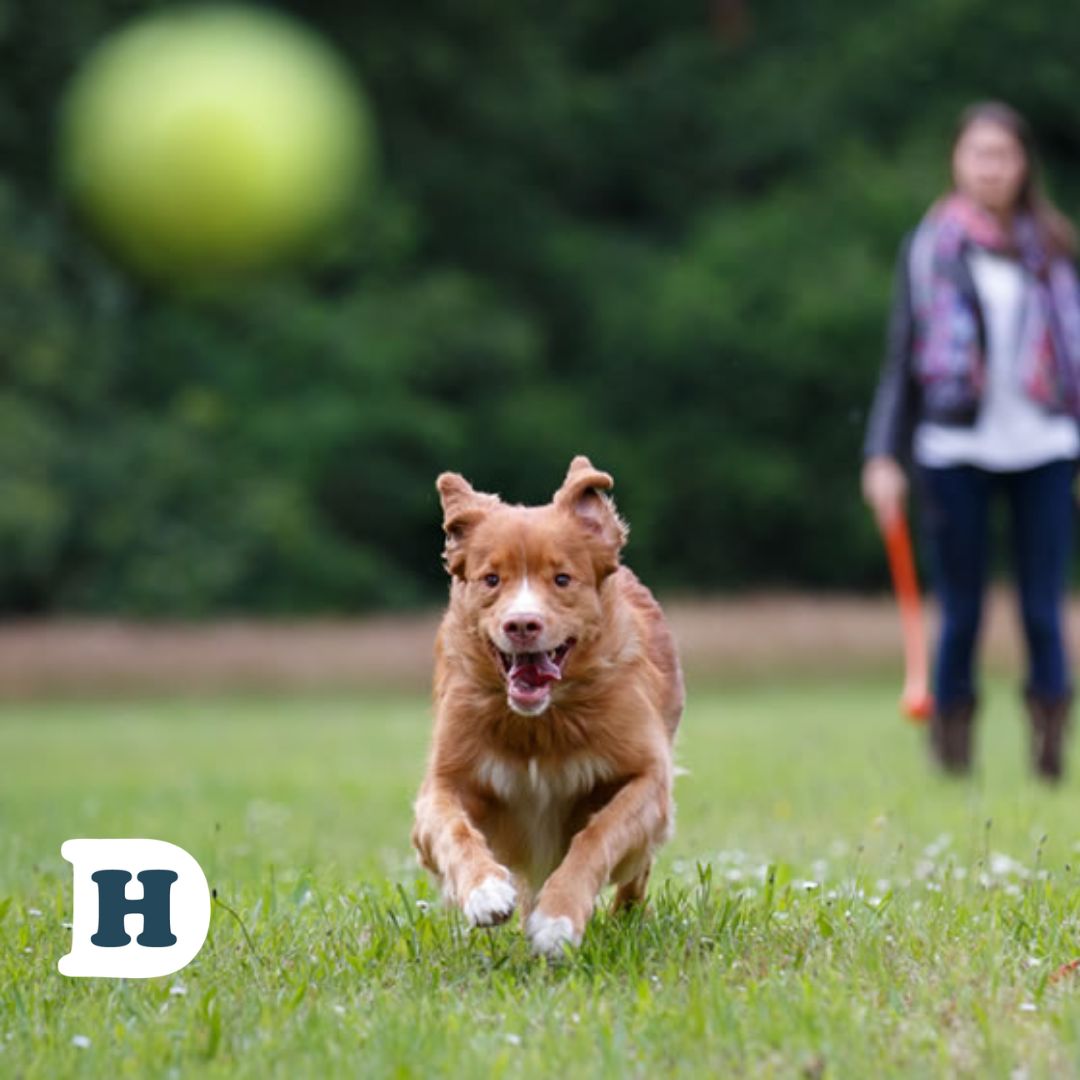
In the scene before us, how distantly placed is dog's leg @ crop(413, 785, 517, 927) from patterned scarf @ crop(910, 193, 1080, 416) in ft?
14.3

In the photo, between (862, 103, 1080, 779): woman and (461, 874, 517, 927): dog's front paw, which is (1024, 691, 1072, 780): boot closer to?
(862, 103, 1080, 779): woman

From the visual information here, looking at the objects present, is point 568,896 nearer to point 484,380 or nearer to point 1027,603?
point 1027,603

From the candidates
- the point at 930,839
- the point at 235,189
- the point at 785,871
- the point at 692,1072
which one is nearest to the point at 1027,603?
the point at 930,839

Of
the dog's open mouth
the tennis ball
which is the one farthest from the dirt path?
the dog's open mouth

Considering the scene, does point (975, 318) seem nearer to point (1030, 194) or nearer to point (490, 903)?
point (1030, 194)

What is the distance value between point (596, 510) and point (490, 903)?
998 mm

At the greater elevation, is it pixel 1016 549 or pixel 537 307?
pixel 537 307

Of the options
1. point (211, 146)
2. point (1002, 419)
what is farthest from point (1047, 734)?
point (211, 146)

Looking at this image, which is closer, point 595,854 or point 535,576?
point 595,854

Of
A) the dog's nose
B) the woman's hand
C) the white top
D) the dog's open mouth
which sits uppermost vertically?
the white top

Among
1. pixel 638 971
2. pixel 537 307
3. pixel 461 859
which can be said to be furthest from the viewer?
pixel 537 307

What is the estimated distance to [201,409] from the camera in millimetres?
24828

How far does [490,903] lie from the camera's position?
4.09m

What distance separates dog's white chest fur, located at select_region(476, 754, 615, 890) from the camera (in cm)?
461
